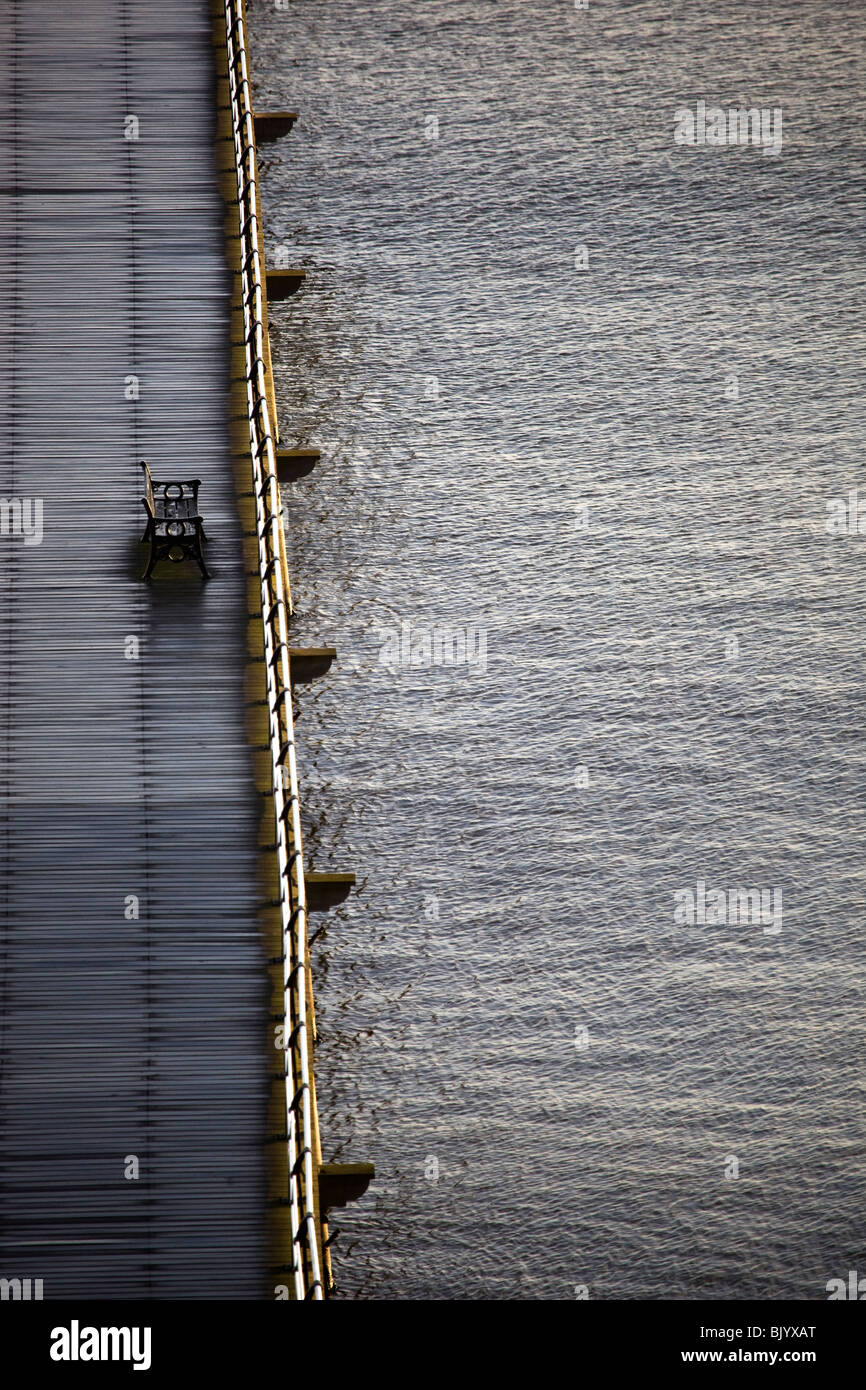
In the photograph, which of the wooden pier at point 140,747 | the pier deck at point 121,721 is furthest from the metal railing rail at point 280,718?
the pier deck at point 121,721

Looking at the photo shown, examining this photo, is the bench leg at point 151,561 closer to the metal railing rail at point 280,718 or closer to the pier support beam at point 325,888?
the metal railing rail at point 280,718

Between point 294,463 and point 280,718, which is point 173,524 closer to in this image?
point 294,463

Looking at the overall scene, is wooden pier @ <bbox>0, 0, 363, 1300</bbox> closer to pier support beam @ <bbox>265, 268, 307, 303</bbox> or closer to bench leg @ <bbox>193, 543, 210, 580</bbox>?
bench leg @ <bbox>193, 543, 210, 580</bbox>

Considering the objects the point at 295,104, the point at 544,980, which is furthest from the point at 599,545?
the point at 295,104

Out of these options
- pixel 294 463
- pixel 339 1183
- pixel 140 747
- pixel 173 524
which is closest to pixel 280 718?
pixel 140 747

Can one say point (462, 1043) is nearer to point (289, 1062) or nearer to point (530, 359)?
point (289, 1062)
